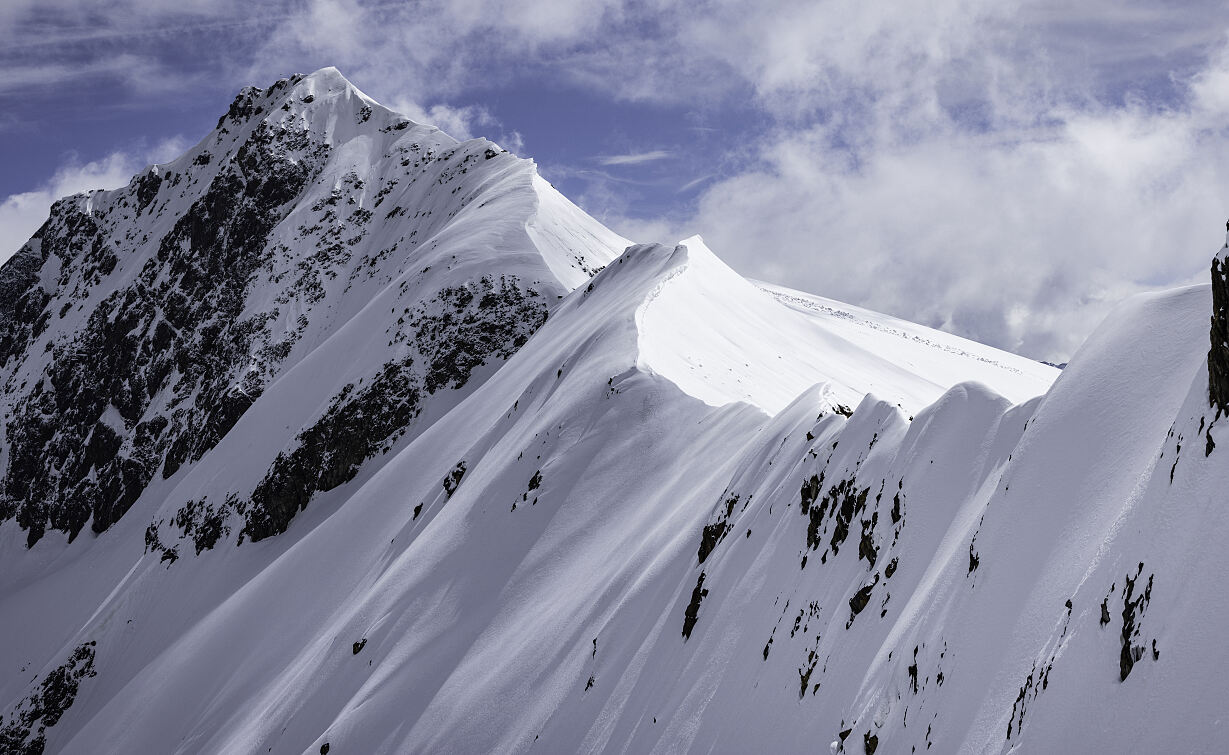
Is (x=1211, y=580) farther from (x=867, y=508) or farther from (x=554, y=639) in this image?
(x=554, y=639)

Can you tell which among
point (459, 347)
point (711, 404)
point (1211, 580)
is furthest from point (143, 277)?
point (1211, 580)

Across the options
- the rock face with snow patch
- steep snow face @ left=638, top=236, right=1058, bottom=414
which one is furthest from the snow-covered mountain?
steep snow face @ left=638, top=236, right=1058, bottom=414

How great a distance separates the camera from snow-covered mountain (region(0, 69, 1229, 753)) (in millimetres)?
10445

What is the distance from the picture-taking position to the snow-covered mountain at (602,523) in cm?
1045

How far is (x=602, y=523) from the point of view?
1104 inches

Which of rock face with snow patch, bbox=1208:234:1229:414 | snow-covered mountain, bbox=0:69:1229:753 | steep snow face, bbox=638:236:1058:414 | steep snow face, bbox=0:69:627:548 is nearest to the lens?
rock face with snow patch, bbox=1208:234:1229:414

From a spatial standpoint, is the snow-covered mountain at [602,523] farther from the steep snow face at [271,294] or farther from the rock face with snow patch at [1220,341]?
the steep snow face at [271,294]

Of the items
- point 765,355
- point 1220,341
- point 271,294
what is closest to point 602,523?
point 765,355

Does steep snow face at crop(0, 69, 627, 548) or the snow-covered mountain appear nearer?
the snow-covered mountain

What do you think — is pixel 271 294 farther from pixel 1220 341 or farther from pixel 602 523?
pixel 1220 341

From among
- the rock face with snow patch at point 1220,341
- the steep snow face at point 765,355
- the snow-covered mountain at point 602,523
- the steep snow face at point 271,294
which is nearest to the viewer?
the rock face with snow patch at point 1220,341

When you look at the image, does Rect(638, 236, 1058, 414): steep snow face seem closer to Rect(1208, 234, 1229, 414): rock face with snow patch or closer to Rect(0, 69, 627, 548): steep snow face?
A: Rect(1208, 234, 1229, 414): rock face with snow patch

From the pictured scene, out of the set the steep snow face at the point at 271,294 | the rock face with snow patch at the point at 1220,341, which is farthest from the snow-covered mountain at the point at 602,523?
the steep snow face at the point at 271,294

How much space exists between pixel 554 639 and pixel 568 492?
7193mm
